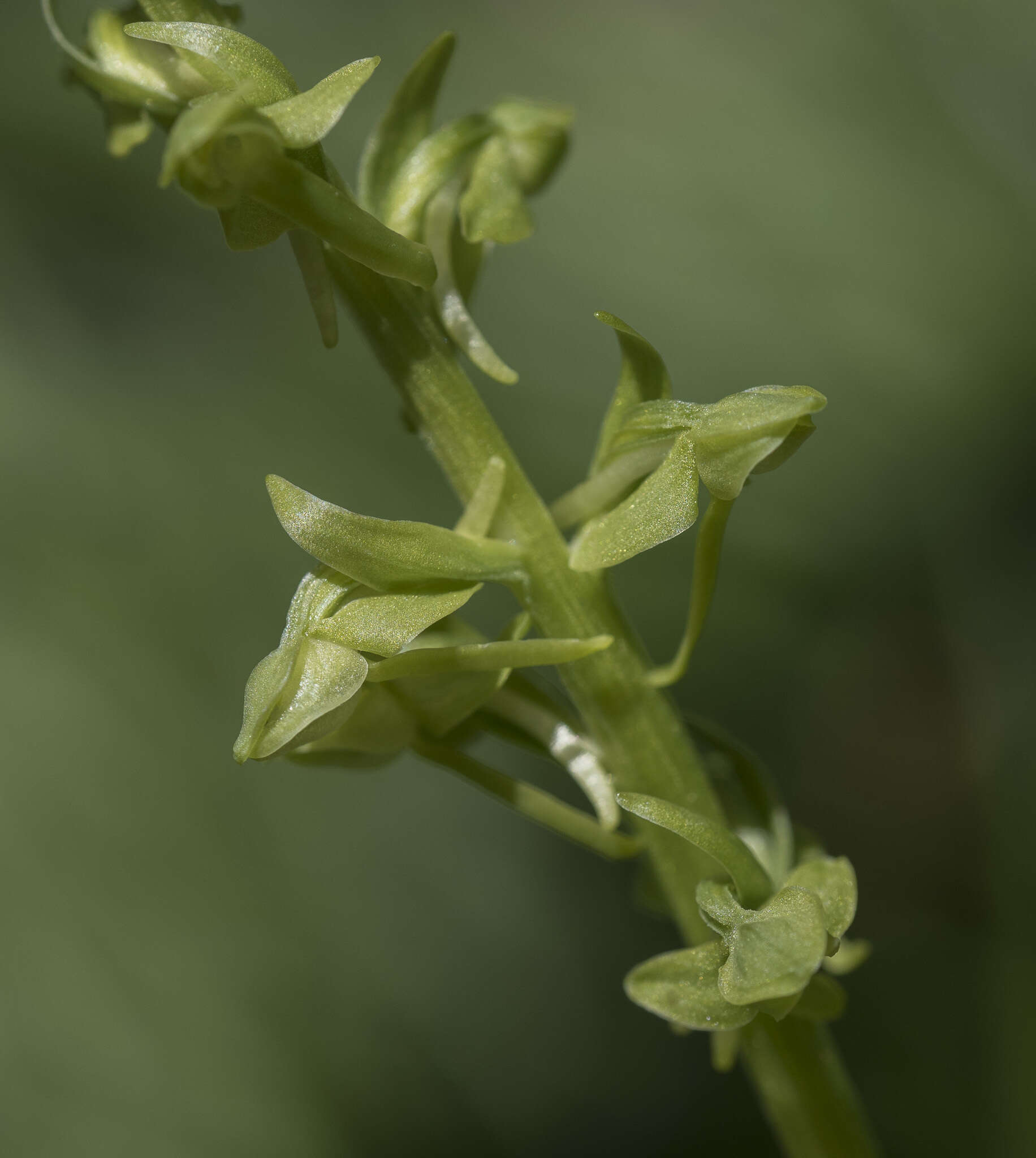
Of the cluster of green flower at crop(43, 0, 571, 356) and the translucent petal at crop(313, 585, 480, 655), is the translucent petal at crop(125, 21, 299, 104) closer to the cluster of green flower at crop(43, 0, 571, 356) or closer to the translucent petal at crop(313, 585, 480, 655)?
the cluster of green flower at crop(43, 0, 571, 356)

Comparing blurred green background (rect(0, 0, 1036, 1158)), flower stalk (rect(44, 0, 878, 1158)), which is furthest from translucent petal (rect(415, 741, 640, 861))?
blurred green background (rect(0, 0, 1036, 1158))

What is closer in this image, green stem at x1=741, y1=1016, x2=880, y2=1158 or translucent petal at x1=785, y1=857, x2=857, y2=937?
translucent petal at x1=785, y1=857, x2=857, y2=937

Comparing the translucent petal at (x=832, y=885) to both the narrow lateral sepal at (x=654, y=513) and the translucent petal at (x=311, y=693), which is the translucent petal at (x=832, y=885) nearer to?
the narrow lateral sepal at (x=654, y=513)

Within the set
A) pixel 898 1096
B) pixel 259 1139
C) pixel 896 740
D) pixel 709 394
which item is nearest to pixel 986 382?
pixel 709 394

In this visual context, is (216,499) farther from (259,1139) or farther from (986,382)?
(986,382)

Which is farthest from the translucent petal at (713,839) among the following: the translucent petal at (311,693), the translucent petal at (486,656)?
the translucent petal at (311,693)
